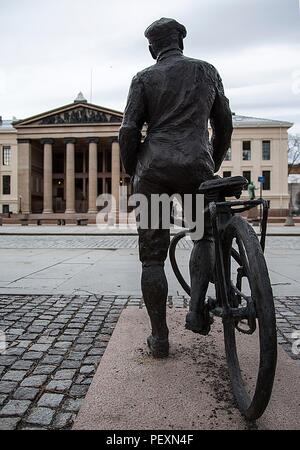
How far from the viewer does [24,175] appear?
60312mm

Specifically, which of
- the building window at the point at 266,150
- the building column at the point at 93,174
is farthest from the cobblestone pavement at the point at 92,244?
the building window at the point at 266,150

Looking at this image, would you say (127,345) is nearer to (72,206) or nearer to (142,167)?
(142,167)

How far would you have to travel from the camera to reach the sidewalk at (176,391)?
2.06 metres

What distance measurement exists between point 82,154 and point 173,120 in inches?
2725

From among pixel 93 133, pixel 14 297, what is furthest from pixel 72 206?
pixel 14 297

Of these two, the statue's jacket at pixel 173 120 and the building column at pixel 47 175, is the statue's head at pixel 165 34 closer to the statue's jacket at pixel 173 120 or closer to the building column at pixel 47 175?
the statue's jacket at pixel 173 120

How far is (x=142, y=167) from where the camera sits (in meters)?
2.79

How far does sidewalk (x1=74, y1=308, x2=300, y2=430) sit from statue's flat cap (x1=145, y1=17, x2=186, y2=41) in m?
2.26

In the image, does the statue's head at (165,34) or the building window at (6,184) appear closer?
the statue's head at (165,34)

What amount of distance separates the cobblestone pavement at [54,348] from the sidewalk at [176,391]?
176mm

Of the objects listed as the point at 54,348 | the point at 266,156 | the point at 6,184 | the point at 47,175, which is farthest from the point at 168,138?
the point at 6,184

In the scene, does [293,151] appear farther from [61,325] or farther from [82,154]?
[61,325]

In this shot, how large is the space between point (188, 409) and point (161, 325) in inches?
30.4

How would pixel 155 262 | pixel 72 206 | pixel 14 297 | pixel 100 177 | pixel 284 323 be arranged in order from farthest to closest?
pixel 100 177 < pixel 72 206 < pixel 14 297 < pixel 284 323 < pixel 155 262
